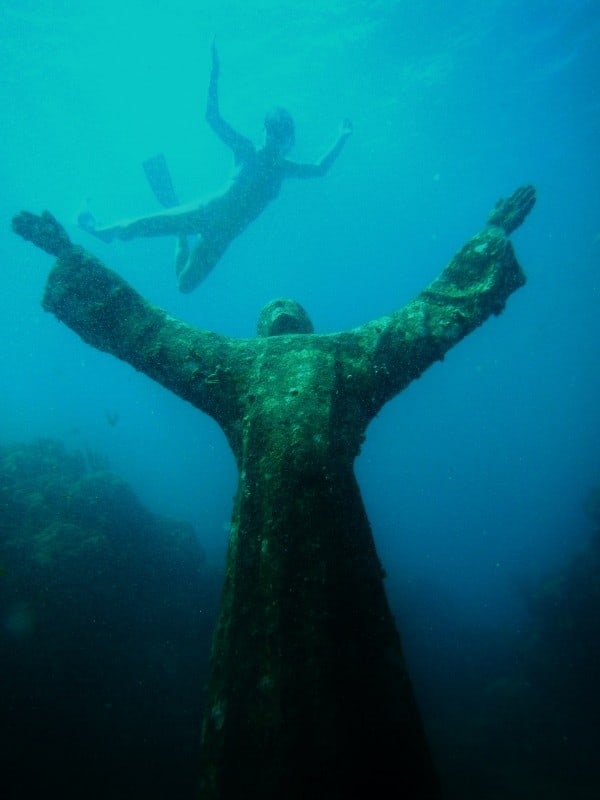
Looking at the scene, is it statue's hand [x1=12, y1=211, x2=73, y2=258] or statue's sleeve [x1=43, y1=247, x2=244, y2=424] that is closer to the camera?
statue's sleeve [x1=43, y1=247, x2=244, y2=424]

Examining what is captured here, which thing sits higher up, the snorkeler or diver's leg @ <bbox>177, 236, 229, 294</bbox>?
the snorkeler

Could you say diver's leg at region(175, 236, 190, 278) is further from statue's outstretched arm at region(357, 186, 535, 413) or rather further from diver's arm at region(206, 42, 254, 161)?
statue's outstretched arm at region(357, 186, 535, 413)

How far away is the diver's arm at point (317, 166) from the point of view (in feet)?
42.6

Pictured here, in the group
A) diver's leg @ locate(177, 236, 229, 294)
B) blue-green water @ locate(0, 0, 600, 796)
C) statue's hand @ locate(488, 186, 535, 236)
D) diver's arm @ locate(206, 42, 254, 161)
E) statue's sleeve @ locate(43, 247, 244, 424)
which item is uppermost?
blue-green water @ locate(0, 0, 600, 796)

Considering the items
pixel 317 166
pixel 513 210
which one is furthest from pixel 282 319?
pixel 317 166

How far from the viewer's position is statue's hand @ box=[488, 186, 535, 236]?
4.80m

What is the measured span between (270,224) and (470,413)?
191 feet

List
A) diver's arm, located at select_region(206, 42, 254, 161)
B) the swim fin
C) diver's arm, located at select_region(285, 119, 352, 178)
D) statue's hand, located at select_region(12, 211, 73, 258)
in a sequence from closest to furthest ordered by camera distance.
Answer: statue's hand, located at select_region(12, 211, 73, 258) → diver's arm, located at select_region(206, 42, 254, 161) → diver's arm, located at select_region(285, 119, 352, 178) → the swim fin

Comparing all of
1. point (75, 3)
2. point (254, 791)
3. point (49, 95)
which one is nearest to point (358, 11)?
point (75, 3)

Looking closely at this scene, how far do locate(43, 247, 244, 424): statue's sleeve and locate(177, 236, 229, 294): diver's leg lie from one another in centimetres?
839

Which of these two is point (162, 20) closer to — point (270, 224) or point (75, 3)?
point (75, 3)

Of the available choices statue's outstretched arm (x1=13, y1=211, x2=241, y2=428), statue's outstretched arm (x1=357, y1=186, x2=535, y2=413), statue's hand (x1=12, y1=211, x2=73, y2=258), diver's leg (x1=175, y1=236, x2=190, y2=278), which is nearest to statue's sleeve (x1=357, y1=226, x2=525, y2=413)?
statue's outstretched arm (x1=357, y1=186, x2=535, y2=413)

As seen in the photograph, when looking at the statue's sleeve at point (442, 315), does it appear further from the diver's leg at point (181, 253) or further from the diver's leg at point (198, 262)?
the diver's leg at point (181, 253)

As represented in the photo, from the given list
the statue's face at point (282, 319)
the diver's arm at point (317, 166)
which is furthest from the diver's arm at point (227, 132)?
the statue's face at point (282, 319)
